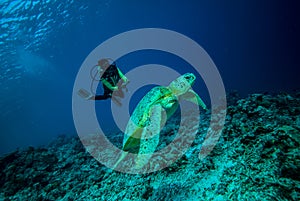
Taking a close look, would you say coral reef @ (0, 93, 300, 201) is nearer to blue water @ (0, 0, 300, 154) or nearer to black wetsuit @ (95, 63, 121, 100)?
black wetsuit @ (95, 63, 121, 100)

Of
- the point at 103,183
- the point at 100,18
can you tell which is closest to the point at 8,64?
the point at 100,18

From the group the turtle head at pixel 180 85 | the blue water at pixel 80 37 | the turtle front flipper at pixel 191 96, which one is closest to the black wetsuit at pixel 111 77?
the turtle head at pixel 180 85

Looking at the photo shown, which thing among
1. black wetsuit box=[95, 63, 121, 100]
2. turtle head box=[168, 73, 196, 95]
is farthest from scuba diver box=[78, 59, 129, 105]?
turtle head box=[168, 73, 196, 95]

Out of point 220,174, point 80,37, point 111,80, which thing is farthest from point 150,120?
point 80,37

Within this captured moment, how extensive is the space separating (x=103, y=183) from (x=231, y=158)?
2.02 metres

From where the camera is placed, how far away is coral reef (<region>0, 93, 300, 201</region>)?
168cm

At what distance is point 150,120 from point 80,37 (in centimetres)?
3230

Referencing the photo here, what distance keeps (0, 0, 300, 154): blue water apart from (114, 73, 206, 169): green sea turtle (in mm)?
15577

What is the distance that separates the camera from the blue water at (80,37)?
20031mm

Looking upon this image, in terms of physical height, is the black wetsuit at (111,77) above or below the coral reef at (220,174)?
above

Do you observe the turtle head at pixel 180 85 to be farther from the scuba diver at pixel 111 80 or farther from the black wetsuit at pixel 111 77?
the black wetsuit at pixel 111 77

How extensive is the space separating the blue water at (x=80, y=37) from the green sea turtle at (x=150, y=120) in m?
15.6

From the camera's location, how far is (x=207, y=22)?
7762 cm

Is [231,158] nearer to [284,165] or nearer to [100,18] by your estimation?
[284,165]
